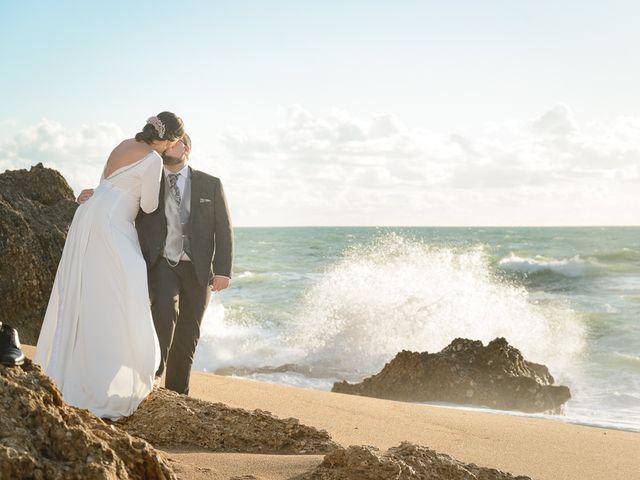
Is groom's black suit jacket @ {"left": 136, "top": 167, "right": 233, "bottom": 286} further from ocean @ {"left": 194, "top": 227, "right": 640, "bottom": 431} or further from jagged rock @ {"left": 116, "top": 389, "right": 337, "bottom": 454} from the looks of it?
ocean @ {"left": 194, "top": 227, "right": 640, "bottom": 431}

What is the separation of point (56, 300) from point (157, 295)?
0.73 meters

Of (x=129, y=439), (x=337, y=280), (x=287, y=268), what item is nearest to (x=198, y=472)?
(x=129, y=439)

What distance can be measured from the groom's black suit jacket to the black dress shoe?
2.71m

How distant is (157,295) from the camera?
502cm

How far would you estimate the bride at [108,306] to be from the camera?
13.8 ft

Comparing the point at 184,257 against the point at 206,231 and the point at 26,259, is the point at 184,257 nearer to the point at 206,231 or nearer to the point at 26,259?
the point at 206,231

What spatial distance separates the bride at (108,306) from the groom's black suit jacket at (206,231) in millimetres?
424

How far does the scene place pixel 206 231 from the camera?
5.27m

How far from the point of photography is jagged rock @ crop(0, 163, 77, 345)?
7.24m

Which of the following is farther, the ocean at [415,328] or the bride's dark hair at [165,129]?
the ocean at [415,328]

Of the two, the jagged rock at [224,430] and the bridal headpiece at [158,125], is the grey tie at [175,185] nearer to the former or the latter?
the bridal headpiece at [158,125]

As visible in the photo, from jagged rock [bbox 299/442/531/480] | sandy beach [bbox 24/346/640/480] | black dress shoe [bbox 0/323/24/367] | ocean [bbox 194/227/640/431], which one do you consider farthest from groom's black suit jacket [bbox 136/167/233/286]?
ocean [bbox 194/227/640/431]

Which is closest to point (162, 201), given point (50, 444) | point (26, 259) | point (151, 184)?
point (151, 184)

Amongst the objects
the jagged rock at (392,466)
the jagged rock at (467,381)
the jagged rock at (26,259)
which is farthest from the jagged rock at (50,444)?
the jagged rock at (467,381)
